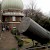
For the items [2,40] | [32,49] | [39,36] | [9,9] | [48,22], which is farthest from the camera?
[9,9]

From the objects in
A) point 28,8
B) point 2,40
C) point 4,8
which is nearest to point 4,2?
point 4,8

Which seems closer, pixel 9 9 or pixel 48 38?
pixel 48 38

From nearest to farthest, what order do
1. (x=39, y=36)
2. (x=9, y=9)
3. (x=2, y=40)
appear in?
(x=39, y=36), (x=2, y=40), (x=9, y=9)

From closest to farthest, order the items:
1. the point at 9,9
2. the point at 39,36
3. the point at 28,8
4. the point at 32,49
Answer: the point at 39,36, the point at 32,49, the point at 9,9, the point at 28,8

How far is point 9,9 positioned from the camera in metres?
40.2

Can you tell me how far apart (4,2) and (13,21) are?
14.7ft

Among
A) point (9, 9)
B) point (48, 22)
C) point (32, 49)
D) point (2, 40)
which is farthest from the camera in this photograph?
point (9, 9)

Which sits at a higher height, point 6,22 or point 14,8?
point 14,8

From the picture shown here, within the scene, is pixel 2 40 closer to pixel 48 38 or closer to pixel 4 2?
pixel 48 38

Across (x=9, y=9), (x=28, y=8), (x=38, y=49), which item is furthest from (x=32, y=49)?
(x=28, y=8)

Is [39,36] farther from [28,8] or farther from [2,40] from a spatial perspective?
[28,8]

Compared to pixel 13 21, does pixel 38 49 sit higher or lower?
higher

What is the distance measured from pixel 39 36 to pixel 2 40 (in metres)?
14.2

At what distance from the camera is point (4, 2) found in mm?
42375
